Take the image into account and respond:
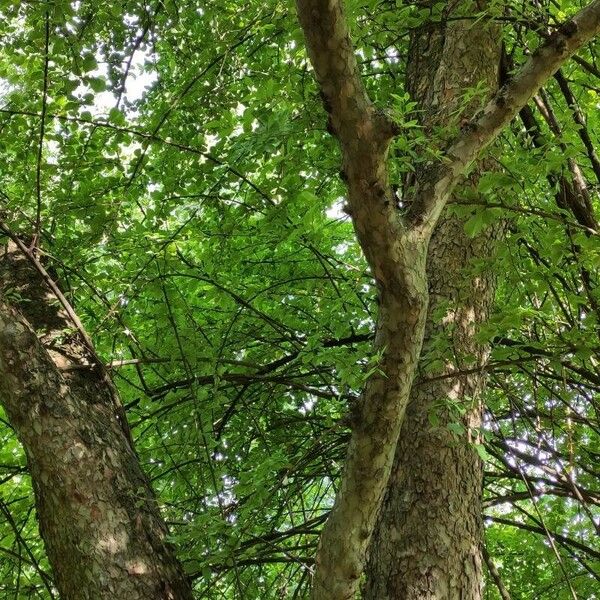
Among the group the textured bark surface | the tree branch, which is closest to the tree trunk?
the tree branch

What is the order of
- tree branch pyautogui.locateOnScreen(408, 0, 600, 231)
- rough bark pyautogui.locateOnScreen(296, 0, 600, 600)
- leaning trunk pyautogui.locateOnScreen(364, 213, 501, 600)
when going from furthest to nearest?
leaning trunk pyautogui.locateOnScreen(364, 213, 501, 600)
tree branch pyautogui.locateOnScreen(408, 0, 600, 231)
rough bark pyautogui.locateOnScreen(296, 0, 600, 600)

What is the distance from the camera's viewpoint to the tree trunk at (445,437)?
225 cm

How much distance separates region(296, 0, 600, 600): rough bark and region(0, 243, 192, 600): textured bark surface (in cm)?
51

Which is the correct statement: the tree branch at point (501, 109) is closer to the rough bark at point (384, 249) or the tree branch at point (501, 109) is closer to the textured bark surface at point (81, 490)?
the rough bark at point (384, 249)

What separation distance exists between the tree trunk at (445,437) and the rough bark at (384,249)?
244mm

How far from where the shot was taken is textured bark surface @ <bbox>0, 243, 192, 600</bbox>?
1967mm

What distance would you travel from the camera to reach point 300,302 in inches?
153

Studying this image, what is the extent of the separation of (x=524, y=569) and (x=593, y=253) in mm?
3190

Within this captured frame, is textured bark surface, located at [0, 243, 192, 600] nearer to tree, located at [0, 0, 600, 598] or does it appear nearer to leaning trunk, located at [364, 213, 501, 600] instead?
tree, located at [0, 0, 600, 598]

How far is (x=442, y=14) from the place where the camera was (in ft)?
8.78

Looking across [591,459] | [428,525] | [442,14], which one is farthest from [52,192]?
[591,459]

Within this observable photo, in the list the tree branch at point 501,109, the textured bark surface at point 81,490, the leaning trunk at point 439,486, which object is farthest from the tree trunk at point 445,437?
the textured bark surface at point 81,490

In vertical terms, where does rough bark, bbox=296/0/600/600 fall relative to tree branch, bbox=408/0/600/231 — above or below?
below

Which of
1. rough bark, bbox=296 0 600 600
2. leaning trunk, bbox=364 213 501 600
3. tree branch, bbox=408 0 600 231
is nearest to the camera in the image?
rough bark, bbox=296 0 600 600
